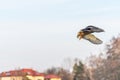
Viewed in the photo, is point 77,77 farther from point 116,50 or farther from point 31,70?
point 31,70

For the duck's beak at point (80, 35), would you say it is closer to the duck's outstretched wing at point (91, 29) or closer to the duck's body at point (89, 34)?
the duck's body at point (89, 34)

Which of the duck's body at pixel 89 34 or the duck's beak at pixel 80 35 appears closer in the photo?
the duck's body at pixel 89 34

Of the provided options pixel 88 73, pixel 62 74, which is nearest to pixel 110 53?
pixel 88 73

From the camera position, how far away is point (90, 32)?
4.28 m

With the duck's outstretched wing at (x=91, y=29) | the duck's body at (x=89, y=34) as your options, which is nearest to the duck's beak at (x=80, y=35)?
the duck's body at (x=89, y=34)

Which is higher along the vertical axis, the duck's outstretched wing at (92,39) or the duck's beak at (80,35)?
the duck's beak at (80,35)

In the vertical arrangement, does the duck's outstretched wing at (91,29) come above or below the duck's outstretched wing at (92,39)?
above

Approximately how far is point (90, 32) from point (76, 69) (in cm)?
9429

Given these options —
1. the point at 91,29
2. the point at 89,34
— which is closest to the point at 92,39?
the point at 89,34

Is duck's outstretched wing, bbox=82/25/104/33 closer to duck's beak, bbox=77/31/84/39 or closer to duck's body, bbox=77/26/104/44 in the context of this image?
duck's body, bbox=77/26/104/44

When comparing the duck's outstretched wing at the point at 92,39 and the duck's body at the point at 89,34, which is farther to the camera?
the duck's outstretched wing at the point at 92,39

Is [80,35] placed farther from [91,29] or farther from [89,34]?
[91,29]

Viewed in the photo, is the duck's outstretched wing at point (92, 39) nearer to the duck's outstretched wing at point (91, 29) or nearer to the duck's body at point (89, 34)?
the duck's body at point (89, 34)

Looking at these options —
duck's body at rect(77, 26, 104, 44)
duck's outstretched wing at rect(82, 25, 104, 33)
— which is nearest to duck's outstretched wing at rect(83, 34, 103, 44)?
duck's body at rect(77, 26, 104, 44)
